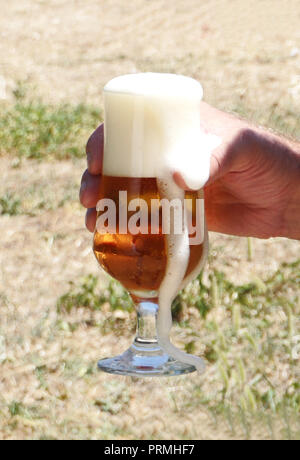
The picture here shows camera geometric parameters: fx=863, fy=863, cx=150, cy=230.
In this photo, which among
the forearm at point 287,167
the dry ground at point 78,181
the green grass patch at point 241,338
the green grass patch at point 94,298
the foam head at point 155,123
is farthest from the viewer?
the green grass patch at point 94,298

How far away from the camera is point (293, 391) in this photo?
12.6 feet

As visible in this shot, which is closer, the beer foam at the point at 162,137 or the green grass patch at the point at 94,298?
the beer foam at the point at 162,137

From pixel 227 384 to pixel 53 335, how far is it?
39.1 inches

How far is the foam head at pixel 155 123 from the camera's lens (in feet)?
5.54

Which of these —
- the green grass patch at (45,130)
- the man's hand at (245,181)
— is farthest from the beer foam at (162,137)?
the green grass patch at (45,130)

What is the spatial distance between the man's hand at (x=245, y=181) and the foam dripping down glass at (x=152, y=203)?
0.26 m

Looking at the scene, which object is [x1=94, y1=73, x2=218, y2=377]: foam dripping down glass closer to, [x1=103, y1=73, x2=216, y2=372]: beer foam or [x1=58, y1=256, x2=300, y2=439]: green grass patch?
[x1=103, y1=73, x2=216, y2=372]: beer foam

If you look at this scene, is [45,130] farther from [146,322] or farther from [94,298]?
[146,322]

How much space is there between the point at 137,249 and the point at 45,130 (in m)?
5.08

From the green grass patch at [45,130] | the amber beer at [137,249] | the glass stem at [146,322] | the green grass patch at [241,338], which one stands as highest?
the green grass patch at [45,130]

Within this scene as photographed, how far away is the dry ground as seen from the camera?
150 inches

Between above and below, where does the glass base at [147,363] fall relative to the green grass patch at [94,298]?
above

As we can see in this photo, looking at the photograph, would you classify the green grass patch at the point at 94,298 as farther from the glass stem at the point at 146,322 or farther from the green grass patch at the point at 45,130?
the glass stem at the point at 146,322
